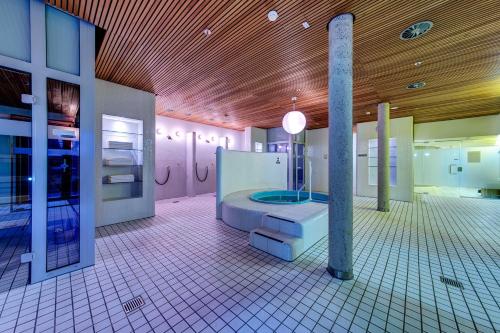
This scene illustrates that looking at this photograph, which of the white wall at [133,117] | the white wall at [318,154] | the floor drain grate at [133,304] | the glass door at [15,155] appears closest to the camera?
the floor drain grate at [133,304]

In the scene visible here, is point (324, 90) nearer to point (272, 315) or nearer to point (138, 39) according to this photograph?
point (138, 39)

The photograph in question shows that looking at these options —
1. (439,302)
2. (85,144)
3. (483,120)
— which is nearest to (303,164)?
(483,120)

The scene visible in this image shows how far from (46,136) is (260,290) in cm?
292

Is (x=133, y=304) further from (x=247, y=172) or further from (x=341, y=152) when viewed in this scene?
(x=247, y=172)

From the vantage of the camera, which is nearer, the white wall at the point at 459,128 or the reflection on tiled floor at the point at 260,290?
the reflection on tiled floor at the point at 260,290

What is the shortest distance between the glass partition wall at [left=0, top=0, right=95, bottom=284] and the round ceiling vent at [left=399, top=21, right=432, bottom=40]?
162 inches

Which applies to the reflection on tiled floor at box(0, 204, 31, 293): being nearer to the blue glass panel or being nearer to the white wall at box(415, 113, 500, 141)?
the blue glass panel

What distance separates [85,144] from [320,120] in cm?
754

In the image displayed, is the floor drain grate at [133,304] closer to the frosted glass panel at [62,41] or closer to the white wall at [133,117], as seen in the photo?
the frosted glass panel at [62,41]

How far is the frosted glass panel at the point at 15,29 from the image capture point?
6.44ft

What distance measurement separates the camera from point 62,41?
91.3 inches

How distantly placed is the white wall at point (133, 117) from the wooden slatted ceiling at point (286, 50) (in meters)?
0.28

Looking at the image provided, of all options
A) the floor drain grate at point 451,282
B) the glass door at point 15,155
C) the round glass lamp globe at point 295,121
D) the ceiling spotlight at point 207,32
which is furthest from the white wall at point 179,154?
the floor drain grate at point 451,282

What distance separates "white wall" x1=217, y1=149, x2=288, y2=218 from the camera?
4.66 m
